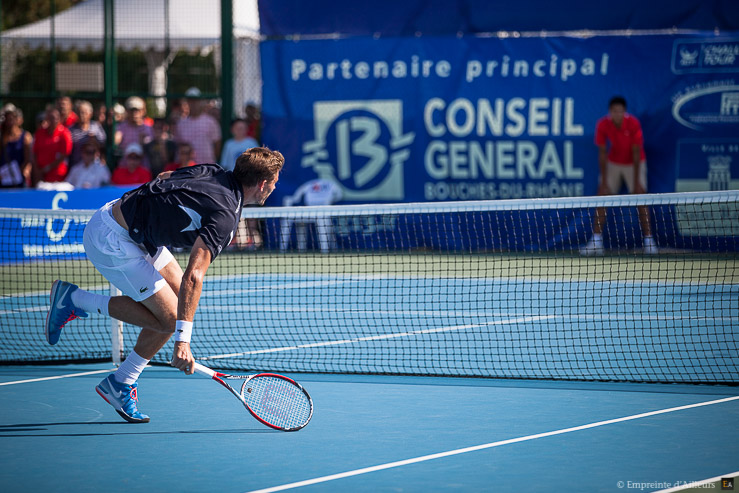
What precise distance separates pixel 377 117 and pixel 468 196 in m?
1.75

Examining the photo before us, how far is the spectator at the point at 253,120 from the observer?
16.3m

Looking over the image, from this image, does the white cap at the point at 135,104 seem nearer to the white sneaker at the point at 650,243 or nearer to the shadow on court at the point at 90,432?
the white sneaker at the point at 650,243

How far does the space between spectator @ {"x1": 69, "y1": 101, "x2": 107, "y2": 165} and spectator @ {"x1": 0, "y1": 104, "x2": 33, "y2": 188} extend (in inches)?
25.6

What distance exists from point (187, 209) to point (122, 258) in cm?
51

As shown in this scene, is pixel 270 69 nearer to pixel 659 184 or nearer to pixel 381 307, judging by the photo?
pixel 659 184

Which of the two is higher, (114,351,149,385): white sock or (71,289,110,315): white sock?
(71,289,110,315): white sock

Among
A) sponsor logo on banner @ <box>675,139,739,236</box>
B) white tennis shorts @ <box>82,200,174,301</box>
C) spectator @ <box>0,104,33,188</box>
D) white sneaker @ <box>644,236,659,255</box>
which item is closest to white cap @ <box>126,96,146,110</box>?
spectator @ <box>0,104,33,188</box>

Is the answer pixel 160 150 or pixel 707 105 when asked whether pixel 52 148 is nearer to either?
pixel 160 150

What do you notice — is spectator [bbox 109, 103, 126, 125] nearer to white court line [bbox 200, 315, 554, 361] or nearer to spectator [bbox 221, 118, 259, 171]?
spectator [bbox 221, 118, 259, 171]

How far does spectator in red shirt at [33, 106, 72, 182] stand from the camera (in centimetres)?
1566

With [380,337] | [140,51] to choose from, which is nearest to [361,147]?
[140,51]

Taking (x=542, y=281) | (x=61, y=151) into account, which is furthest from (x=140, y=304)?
(x=61, y=151)

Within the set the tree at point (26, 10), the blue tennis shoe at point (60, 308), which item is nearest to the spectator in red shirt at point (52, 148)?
the blue tennis shoe at point (60, 308)

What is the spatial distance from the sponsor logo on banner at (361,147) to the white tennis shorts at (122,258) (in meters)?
10.1
